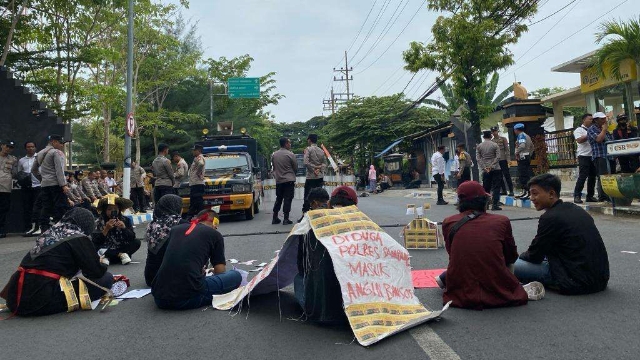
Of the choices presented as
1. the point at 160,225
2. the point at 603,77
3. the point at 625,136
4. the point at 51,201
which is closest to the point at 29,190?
the point at 51,201

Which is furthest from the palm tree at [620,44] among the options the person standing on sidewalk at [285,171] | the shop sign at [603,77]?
the person standing on sidewalk at [285,171]

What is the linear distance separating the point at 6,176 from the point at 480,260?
10.2 meters

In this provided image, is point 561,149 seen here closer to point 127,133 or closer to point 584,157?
point 584,157

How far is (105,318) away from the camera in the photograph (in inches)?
190

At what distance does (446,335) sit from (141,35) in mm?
25221

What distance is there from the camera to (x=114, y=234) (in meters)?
7.44

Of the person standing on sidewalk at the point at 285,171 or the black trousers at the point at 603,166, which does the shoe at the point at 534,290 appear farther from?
the black trousers at the point at 603,166

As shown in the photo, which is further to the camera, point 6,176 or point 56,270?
point 6,176

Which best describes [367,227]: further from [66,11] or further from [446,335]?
[66,11]

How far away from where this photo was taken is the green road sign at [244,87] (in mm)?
35812

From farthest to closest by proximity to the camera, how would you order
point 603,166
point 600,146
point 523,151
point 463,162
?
point 463,162
point 523,151
point 603,166
point 600,146

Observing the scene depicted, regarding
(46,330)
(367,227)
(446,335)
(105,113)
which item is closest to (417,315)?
(446,335)

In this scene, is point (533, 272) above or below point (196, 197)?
below

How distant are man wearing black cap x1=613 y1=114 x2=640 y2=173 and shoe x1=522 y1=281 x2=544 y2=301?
7.32 m
